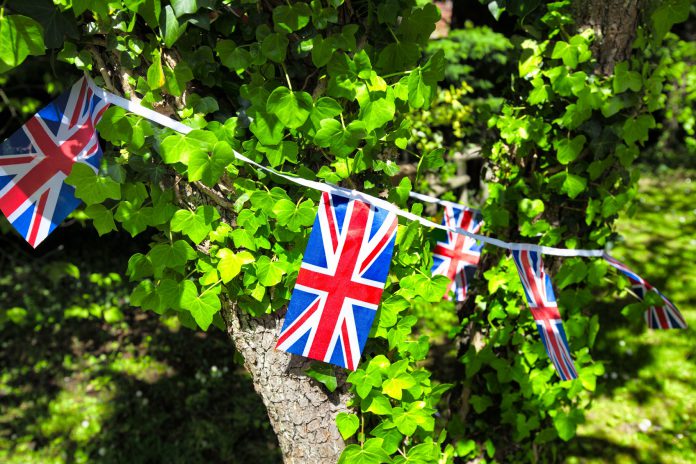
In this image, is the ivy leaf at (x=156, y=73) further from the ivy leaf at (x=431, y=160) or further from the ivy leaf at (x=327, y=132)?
the ivy leaf at (x=431, y=160)

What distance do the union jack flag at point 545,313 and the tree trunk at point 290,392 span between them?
863 mm

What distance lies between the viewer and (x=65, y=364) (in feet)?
14.8

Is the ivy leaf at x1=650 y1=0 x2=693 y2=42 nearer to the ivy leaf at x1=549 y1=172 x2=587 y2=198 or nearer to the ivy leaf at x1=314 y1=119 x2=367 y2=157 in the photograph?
the ivy leaf at x1=549 y1=172 x2=587 y2=198

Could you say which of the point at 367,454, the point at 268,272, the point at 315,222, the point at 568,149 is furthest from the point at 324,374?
the point at 568,149

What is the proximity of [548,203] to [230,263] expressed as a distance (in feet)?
5.08

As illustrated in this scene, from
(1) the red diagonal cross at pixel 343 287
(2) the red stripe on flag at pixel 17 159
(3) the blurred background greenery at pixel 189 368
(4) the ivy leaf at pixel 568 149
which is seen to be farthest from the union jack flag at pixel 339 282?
(3) the blurred background greenery at pixel 189 368

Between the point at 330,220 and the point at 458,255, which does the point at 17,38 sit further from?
the point at 458,255

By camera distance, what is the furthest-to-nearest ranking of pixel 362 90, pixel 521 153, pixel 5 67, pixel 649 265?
1. pixel 649 265
2. pixel 521 153
3. pixel 362 90
4. pixel 5 67

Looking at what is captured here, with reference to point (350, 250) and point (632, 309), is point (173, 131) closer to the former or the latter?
point (350, 250)

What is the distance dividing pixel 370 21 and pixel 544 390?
182 centimetres

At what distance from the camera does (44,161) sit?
1.52 m

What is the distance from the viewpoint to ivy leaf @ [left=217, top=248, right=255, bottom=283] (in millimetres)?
1463

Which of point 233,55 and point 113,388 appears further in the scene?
point 113,388

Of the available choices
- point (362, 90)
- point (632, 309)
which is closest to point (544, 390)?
point (632, 309)
